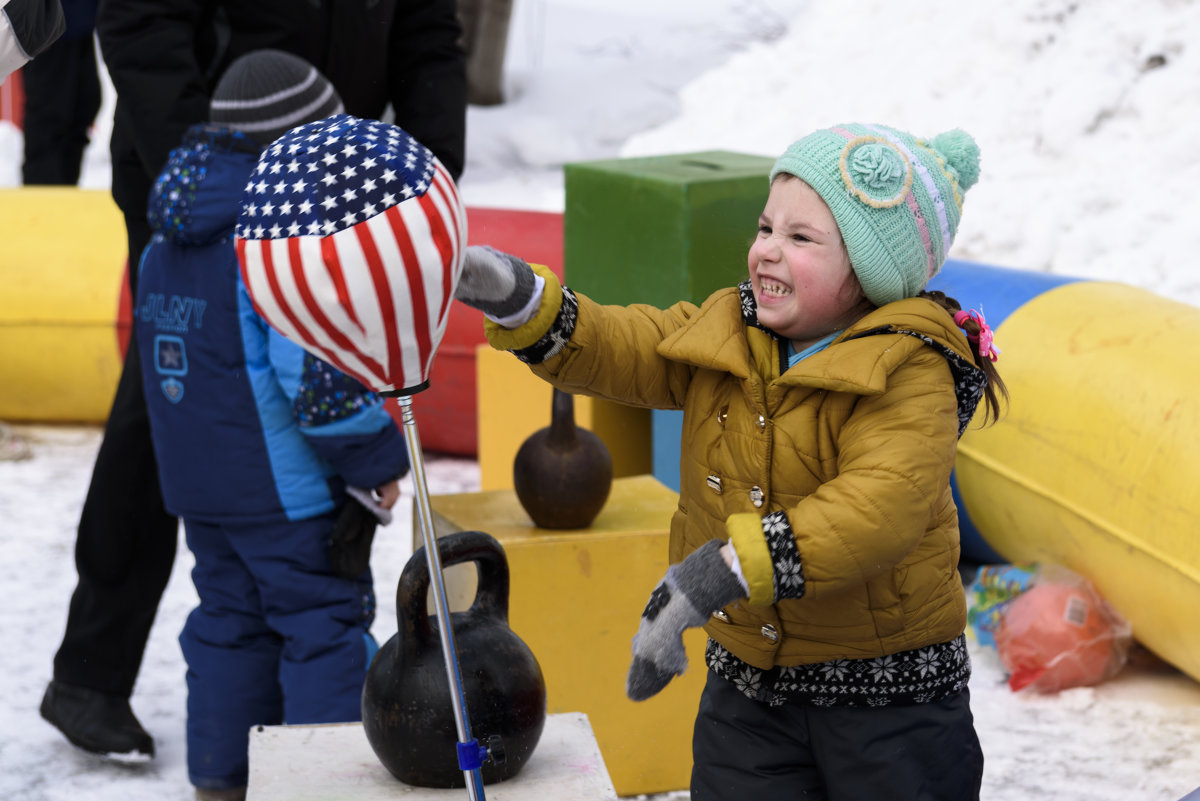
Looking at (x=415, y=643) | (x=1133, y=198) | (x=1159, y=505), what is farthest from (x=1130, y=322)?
(x=1133, y=198)

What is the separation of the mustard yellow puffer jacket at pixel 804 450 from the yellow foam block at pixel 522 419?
6.17ft

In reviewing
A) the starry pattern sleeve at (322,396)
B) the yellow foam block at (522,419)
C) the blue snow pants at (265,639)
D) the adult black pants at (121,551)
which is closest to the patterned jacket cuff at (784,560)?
the starry pattern sleeve at (322,396)

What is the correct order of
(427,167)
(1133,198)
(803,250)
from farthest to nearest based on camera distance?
1. (1133,198)
2. (803,250)
3. (427,167)

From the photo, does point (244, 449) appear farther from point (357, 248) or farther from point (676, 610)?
point (676, 610)

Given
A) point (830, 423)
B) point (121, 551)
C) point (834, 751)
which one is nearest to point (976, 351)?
point (830, 423)

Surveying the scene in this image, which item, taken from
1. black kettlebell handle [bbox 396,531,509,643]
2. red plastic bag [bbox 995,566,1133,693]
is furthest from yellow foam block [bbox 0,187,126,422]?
black kettlebell handle [bbox 396,531,509,643]

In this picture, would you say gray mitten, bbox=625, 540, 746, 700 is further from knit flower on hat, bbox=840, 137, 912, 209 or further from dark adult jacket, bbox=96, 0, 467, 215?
dark adult jacket, bbox=96, 0, 467, 215

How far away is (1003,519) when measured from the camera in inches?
140

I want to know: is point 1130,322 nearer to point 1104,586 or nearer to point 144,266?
point 1104,586

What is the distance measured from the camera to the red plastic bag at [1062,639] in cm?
320

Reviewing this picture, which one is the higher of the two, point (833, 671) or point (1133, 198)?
point (833, 671)

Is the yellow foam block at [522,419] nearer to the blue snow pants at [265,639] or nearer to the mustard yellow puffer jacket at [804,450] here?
the blue snow pants at [265,639]

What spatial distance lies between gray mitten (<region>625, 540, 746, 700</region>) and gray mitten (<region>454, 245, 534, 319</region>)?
399 millimetres

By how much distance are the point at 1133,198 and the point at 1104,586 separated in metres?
3.09
